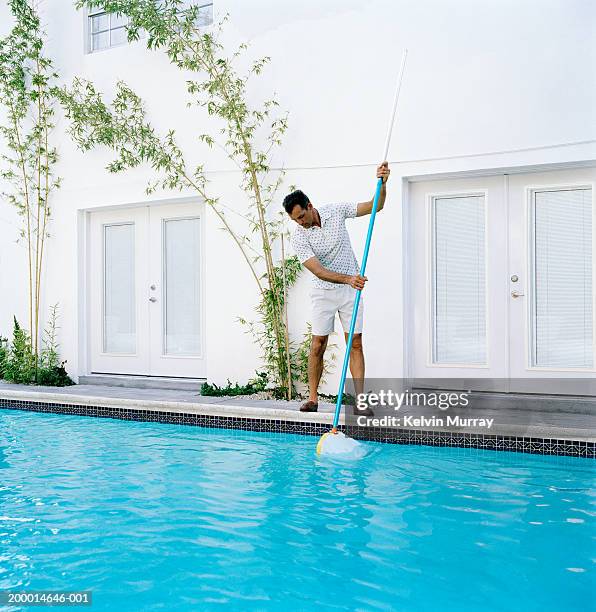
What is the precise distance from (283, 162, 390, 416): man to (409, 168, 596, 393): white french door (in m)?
0.85

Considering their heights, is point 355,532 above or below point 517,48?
below

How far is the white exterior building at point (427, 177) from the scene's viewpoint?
15.9ft

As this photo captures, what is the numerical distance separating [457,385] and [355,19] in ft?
9.39

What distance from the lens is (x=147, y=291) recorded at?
667 cm

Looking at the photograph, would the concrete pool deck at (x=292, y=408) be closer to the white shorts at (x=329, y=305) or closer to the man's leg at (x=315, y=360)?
the man's leg at (x=315, y=360)

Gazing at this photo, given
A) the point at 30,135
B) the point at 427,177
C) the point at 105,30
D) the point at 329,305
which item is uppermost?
the point at 105,30

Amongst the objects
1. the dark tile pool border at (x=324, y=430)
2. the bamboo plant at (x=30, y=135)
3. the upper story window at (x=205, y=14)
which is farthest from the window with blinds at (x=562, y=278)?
the bamboo plant at (x=30, y=135)

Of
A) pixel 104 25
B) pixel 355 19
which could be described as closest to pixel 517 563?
pixel 355 19

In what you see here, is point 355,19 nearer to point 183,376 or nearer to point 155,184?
point 155,184

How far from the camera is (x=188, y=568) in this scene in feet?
7.80

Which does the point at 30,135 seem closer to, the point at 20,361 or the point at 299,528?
the point at 20,361

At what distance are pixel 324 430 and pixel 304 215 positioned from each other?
1373 mm

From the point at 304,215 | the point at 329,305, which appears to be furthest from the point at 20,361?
the point at 304,215

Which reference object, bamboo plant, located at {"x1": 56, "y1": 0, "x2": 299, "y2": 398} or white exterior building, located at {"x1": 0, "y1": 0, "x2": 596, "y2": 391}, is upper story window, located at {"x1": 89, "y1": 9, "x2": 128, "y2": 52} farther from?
bamboo plant, located at {"x1": 56, "y1": 0, "x2": 299, "y2": 398}
